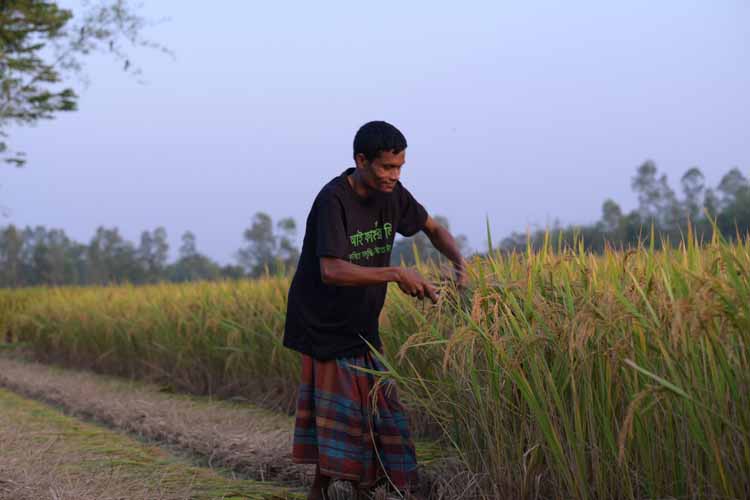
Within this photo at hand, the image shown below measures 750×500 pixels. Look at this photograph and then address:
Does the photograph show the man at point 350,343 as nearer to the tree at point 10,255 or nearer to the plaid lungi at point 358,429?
the plaid lungi at point 358,429

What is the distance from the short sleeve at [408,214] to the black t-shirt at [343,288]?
0.07 m

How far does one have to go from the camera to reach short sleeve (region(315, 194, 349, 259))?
102 inches

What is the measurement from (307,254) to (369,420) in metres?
0.62

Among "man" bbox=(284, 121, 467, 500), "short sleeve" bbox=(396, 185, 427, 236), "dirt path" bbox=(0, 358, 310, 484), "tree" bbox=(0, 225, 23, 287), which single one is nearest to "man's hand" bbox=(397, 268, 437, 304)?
"man" bbox=(284, 121, 467, 500)

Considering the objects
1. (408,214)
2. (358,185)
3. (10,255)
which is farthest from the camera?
(10,255)

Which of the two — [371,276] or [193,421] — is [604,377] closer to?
[371,276]

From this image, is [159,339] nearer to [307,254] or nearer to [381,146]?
[307,254]

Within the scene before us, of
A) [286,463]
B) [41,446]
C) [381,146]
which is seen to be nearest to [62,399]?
[41,446]

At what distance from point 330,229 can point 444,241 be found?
638 millimetres

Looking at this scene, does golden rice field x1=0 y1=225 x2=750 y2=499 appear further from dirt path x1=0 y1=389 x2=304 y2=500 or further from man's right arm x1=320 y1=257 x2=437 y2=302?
dirt path x1=0 y1=389 x2=304 y2=500

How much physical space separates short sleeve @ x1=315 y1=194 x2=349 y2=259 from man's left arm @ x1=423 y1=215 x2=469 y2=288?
538 mm

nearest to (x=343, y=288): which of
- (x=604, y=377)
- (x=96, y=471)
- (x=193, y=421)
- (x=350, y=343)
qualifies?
(x=350, y=343)

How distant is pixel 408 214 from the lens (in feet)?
9.95

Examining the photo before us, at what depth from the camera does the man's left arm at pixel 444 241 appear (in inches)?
121
